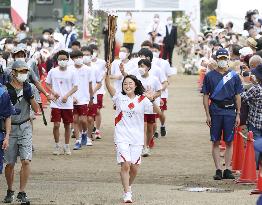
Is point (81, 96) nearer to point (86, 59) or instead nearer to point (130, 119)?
point (86, 59)

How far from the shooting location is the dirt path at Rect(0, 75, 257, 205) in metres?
14.6

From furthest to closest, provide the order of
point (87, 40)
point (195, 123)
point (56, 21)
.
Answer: point (56, 21), point (87, 40), point (195, 123)

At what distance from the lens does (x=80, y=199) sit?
47.9 ft

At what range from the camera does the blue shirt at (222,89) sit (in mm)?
16844

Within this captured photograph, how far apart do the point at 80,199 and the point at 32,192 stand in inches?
43.7

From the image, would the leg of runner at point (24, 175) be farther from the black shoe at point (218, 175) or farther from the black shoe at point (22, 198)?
the black shoe at point (218, 175)

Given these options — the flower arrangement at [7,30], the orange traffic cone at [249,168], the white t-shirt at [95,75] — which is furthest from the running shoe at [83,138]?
the flower arrangement at [7,30]

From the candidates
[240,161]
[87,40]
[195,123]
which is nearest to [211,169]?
[240,161]

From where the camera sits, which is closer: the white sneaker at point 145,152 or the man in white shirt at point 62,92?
the white sneaker at point 145,152

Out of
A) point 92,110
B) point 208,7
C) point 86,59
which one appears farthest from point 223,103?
point 208,7

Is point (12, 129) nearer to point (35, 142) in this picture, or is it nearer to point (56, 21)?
point (35, 142)

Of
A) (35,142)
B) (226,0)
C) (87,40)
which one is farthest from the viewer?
(87,40)

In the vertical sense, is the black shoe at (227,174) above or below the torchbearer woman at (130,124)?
below

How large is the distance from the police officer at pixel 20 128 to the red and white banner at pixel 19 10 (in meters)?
18.3
